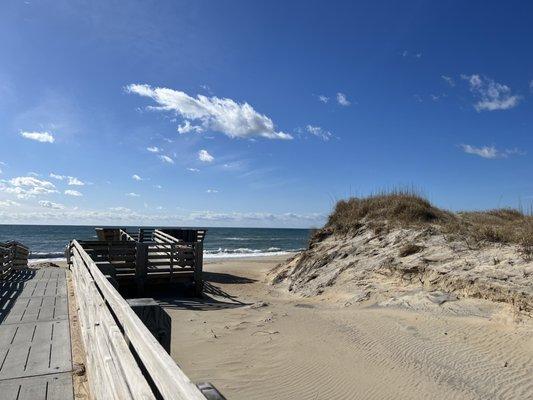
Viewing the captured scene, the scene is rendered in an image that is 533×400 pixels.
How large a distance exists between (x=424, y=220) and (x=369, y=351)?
833 centimetres

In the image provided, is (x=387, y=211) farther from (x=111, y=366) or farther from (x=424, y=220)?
(x=111, y=366)

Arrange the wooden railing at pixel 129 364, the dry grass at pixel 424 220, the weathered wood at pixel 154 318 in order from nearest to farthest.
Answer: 1. the wooden railing at pixel 129 364
2. the weathered wood at pixel 154 318
3. the dry grass at pixel 424 220

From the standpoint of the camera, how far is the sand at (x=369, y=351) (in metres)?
5.58

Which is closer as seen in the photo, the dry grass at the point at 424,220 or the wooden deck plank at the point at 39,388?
the wooden deck plank at the point at 39,388

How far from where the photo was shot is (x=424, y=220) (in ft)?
46.5

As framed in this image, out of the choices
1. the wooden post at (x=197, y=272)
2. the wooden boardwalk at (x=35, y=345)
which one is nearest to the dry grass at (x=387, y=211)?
the wooden post at (x=197, y=272)

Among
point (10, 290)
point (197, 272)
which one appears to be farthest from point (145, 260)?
point (10, 290)

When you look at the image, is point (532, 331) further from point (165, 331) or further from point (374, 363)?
point (165, 331)

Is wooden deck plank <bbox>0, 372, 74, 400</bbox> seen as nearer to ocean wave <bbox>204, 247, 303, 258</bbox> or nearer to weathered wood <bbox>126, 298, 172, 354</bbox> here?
weathered wood <bbox>126, 298, 172, 354</bbox>

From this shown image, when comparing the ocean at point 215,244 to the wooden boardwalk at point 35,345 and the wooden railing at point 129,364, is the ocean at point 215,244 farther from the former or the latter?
the wooden railing at point 129,364

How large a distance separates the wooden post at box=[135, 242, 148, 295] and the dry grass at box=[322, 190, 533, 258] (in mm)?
7876

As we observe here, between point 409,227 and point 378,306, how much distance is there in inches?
180

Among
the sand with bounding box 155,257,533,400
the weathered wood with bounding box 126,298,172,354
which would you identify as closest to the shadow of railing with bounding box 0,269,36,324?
the sand with bounding box 155,257,533,400

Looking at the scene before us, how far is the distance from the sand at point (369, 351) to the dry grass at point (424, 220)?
2632 mm
